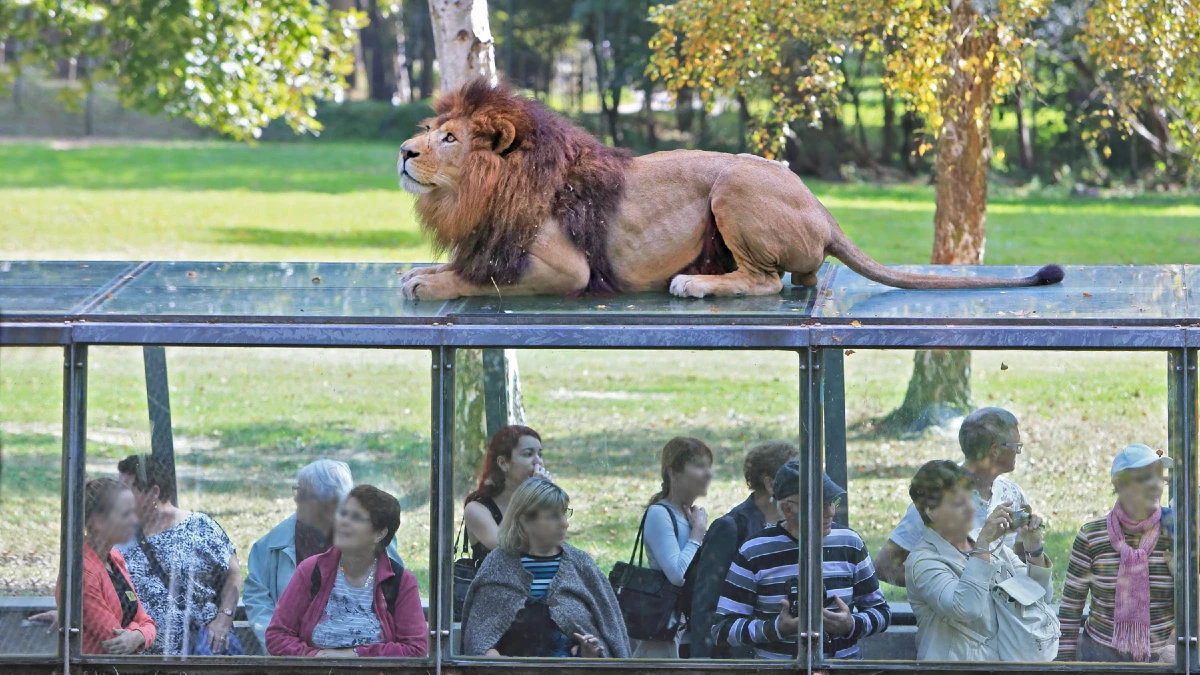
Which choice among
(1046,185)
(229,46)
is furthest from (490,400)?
(1046,185)

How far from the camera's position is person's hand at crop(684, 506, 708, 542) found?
4.89 metres

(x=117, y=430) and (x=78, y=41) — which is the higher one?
(x=78, y=41)

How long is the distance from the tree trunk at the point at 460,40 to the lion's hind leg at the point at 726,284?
3225mm

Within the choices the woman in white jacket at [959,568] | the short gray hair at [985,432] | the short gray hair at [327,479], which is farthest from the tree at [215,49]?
the woman in white jacket at [959,568]

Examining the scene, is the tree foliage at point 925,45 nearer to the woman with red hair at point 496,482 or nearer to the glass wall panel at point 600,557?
the glass wall panel at point 600,557

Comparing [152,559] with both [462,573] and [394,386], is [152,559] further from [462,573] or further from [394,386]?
[394,386]

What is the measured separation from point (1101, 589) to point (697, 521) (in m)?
1.34

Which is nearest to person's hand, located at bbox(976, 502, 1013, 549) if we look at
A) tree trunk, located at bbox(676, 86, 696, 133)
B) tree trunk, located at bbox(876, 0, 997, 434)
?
tree trunk, located at bbox(876, 0, 997, 434)

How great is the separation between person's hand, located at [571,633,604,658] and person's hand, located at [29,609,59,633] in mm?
1570

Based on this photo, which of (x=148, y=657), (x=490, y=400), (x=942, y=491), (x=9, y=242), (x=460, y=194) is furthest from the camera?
(x=9, y=242)

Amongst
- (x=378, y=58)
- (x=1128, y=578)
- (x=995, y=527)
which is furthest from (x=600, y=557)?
(x=378, y=58)

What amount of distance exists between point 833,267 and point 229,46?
21.1 feet

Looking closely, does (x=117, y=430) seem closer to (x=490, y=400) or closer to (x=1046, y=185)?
(x=490, y=400)

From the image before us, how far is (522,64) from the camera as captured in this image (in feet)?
110
